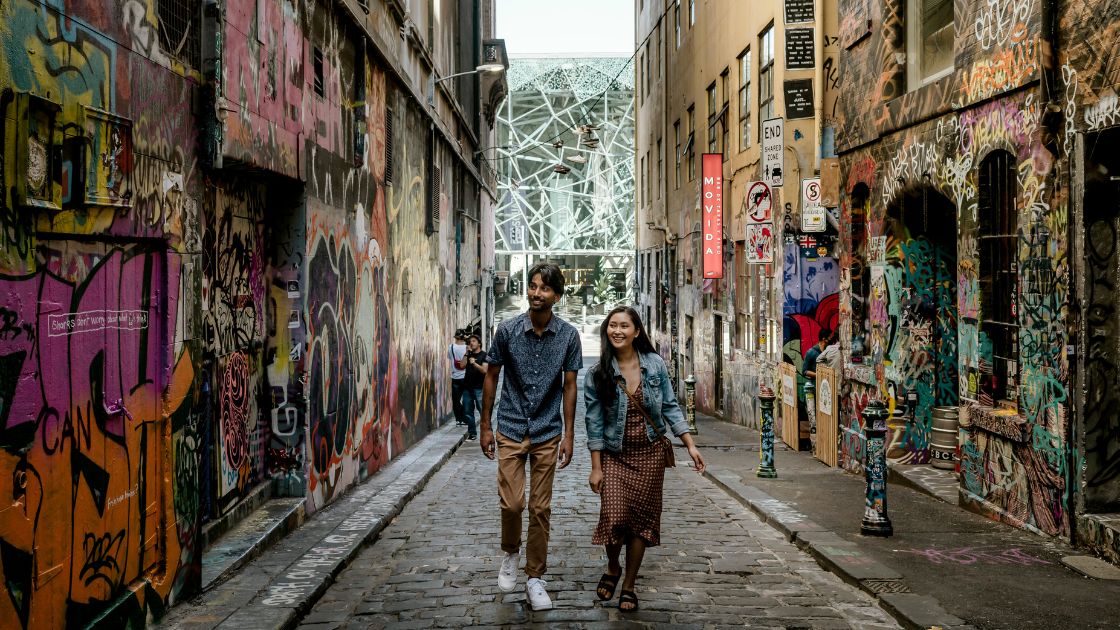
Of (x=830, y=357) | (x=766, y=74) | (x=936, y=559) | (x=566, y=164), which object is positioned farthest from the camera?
(x=566, y=164)

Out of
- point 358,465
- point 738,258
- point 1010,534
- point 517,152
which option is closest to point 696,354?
point 738,258

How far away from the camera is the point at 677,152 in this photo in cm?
2936

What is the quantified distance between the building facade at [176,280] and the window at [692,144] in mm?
13726

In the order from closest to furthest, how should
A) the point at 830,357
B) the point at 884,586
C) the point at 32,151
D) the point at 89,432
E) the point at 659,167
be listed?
the point at 32,151 → the point at 89,432 → the point at 884,586 → the point at 830,357 → the point at 659,167

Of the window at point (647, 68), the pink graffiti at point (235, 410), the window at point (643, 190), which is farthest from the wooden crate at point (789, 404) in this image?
the window at point (643, 190)

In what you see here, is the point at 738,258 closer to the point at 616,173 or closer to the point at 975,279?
the point at 975,279

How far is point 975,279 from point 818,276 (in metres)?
7.06

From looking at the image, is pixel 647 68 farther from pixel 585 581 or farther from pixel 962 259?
pixel 585 581

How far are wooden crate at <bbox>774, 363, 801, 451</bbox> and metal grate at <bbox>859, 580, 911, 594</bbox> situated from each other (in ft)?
26.8

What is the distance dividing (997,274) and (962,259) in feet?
1.71

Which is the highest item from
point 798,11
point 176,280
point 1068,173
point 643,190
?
point 643,190

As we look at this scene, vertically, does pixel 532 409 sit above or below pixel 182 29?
below

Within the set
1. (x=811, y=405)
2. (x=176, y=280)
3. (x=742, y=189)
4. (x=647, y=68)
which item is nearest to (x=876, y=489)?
(x=176, y=280)

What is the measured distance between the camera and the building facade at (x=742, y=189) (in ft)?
53.5
